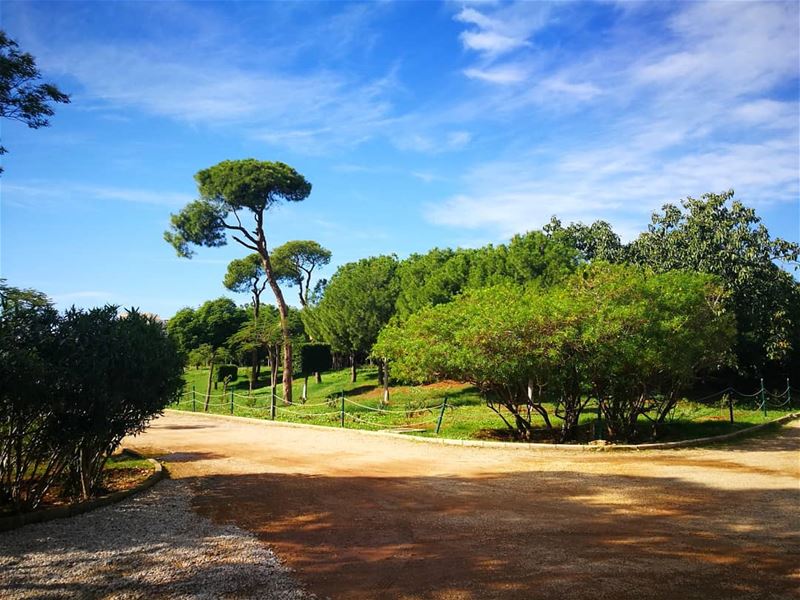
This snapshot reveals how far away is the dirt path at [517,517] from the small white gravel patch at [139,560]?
356 millimetres

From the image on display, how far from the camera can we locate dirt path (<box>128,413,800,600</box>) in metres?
5.23

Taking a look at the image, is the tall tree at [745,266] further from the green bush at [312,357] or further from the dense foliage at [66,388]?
the dense foliage at [66,388]

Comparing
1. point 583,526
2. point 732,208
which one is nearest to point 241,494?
point 583,526

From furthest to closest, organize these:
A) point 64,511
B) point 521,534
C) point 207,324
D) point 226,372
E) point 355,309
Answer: point 207,324 → point 226,372 → point 355,309 → point 64,511 → point 521,534

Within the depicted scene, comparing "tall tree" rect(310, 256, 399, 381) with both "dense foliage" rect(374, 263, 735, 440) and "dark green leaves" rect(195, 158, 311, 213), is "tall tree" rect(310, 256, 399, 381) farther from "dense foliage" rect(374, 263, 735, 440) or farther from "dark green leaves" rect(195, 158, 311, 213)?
"dense foliage" rect(374, 263, 735, 440)

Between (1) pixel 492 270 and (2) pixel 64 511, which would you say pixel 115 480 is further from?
(1) pixel 492 270

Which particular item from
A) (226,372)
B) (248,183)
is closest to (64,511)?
(248,183)

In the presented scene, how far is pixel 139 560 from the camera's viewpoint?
577cm

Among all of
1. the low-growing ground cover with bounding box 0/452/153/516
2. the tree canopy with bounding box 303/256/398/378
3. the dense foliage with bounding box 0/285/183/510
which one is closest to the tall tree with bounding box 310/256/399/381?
the tree canopy with bounding box 303/256/398/378

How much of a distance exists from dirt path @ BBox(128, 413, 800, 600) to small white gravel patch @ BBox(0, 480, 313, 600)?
36 centimetres

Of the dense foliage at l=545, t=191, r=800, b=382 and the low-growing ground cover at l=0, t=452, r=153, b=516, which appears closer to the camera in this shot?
the low-growing ground cover at l=0, t=452, r=153, b=516

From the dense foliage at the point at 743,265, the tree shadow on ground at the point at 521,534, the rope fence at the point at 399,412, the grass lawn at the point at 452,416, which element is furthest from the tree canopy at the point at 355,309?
the tree shadow on ground at the point at 521,534

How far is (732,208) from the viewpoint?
94.3ft

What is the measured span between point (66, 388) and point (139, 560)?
109 inches
